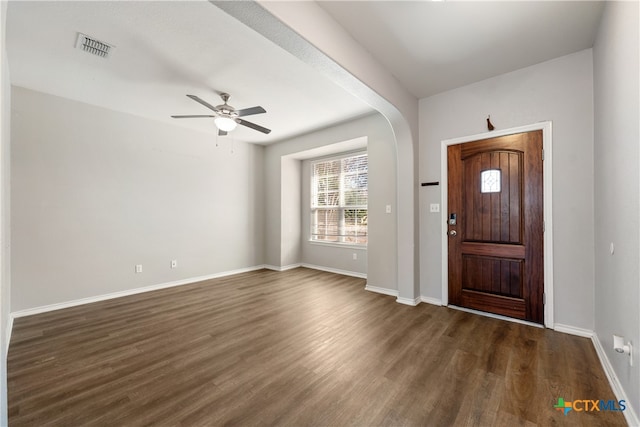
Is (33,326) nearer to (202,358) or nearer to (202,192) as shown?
(202,358)

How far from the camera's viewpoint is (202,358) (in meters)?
2.30

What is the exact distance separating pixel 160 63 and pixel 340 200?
3732 mm

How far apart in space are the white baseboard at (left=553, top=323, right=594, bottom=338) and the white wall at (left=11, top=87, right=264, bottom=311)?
16.5 ft

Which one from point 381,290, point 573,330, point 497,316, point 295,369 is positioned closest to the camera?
point 295,369

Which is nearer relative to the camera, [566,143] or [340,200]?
[566,143]

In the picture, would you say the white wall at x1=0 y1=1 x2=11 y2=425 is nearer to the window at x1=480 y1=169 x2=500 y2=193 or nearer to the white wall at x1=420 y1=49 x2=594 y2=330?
the window at x1=480 y1=169 x2=500 y2=193

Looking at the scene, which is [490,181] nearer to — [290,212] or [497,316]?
[497,316]

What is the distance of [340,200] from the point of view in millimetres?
5570

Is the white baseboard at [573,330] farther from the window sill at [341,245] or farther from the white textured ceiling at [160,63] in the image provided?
the white textured ceiling at [160,63]

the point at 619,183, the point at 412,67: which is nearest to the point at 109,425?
the point at 619,183

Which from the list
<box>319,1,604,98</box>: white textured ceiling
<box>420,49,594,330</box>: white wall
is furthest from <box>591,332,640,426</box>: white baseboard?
<box>319,1,604,98</box>: white textured ceiling

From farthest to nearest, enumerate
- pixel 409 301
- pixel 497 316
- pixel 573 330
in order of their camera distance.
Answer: pixel 409 301 → pixel 497 316 → pixel 573 330

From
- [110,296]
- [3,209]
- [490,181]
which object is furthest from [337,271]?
[3,209]

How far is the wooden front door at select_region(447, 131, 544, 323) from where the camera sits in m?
2.87
